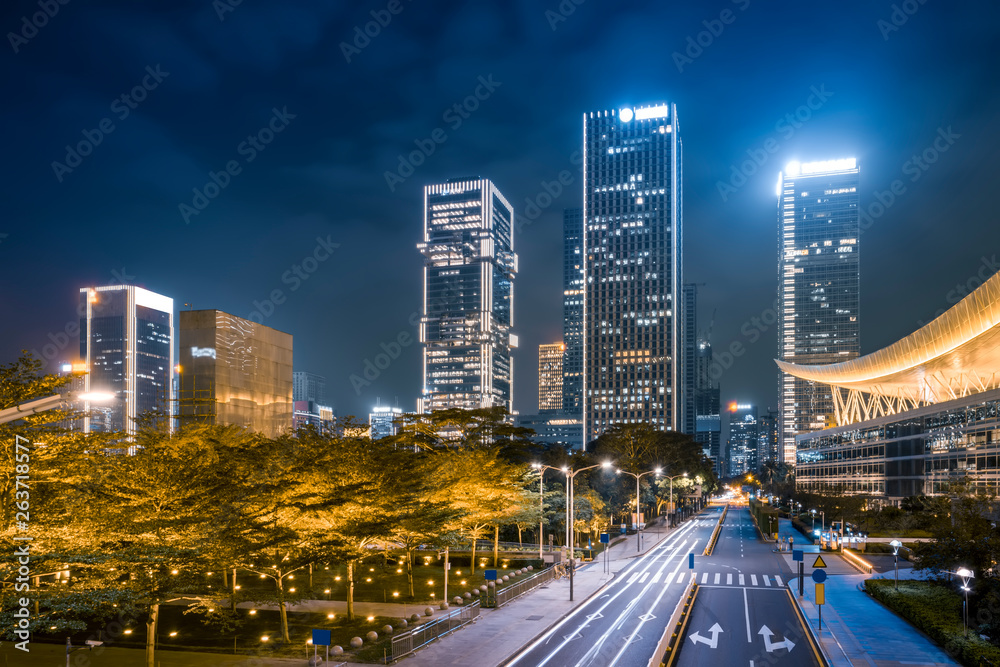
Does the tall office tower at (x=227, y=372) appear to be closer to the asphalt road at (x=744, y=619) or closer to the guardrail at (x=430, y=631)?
the guardrail at (x=430, y=631)

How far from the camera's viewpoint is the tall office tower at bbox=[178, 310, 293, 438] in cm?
6319

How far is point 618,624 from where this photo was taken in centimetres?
3234

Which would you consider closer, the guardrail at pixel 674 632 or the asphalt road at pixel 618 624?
the guardrail at pixel 674 632

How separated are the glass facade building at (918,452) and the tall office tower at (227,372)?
2362 inches

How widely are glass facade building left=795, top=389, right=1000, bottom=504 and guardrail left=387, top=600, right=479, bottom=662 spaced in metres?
39.6

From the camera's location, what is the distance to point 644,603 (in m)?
37.6

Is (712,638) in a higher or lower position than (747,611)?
higher

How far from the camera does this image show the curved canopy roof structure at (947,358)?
235 ft

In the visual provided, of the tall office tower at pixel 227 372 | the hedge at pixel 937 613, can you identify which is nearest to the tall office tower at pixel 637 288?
the tall office tower at pixel 227 372

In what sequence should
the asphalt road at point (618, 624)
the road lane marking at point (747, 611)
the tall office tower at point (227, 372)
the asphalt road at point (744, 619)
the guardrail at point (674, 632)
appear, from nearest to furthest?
the guardrail at point (674, 632), the asphalt road at point (618, 624), the asphalt road at point (744, 619), the road lane marking at point (747, 611), the tall office tower at point (227, 372)

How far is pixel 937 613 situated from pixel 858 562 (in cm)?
2236

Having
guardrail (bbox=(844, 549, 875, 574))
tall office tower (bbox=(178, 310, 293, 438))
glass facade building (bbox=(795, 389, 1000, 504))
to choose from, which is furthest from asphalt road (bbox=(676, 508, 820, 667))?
tall office tower (bbox=(178, 310, 293, 438))

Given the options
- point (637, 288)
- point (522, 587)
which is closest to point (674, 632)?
point (522, 587)

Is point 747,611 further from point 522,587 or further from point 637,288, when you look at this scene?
point 637,288
